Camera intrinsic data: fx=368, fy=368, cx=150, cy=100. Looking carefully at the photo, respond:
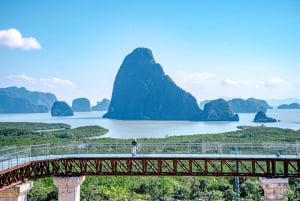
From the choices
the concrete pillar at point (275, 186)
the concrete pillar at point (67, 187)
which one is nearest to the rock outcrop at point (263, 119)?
the concrete pillar at point (275, 186)

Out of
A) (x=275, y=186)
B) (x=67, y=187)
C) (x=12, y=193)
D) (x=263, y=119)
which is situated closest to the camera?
(x=12, y=193)

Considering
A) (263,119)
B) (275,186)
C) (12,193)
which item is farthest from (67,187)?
(263,119)

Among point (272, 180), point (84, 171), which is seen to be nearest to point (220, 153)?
point (272, 180)

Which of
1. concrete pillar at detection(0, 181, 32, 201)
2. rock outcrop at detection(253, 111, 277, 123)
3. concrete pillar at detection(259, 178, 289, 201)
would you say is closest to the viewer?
concrete pillar at detection(0, 181, 32, 201)

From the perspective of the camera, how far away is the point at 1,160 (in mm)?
18484

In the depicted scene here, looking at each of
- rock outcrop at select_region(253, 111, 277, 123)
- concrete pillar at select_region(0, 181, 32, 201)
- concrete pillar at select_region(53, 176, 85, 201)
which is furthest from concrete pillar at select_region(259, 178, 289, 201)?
rock outcrop at select_region(253, 111, 277, 123)

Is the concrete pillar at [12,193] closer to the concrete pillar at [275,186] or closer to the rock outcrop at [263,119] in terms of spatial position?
the concrete pillar at [275,186]

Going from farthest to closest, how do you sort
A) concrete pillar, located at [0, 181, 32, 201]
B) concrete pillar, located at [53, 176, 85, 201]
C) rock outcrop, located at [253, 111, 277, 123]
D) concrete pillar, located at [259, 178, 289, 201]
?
rock outcrop, located at [253, 111, 277, 123]
concrete pillar, located at [53, 176, 85, 201]
concrete pillar, located at [259, 178, 289, 201]
concrete pillar, located at [0, 181, 32, 201]

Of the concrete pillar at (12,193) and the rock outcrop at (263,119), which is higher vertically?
the rock outcrop at (263,119)

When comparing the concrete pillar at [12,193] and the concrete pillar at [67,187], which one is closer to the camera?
the concrete pillar at [12,193]

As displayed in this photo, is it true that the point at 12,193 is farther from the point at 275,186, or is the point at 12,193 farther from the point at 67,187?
the point at 275,186

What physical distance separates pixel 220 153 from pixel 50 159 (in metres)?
9.80

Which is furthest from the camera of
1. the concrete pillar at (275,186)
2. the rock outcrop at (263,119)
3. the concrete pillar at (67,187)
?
the rock outcrop at (263,119)

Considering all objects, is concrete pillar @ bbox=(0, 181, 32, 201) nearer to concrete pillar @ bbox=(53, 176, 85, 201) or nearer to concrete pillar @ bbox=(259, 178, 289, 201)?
concrete pillar @ bbox=(53, 176, 85, 201)
